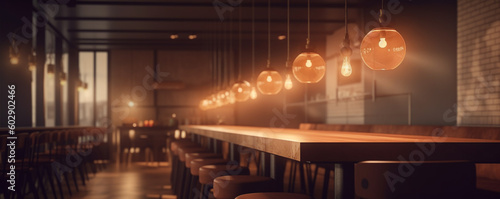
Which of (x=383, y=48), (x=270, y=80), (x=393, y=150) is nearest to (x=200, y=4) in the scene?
(x=270, y=80)

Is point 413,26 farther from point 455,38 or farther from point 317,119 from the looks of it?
point 317,119

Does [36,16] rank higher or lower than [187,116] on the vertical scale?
higher

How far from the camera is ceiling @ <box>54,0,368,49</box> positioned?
8.35 meters

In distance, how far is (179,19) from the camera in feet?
31.5

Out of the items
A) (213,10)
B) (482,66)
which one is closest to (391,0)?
(482,66)

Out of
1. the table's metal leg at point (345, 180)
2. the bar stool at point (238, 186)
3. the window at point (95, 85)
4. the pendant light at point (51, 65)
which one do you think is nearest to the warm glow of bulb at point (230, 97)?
the bar stool at point (238, 186)

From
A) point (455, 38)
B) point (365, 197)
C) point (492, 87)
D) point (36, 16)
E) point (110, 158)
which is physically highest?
point (36, 16)

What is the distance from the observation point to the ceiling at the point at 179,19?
8.35 meters

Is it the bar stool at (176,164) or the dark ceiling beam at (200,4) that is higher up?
the dark ceiling beam at (200,4)

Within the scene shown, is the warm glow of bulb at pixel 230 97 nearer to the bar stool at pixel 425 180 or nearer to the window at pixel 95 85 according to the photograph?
the bar stool at pixel 425 180

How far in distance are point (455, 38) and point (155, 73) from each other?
8634 mm

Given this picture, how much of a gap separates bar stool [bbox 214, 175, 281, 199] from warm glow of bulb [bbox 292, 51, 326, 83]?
1004mm

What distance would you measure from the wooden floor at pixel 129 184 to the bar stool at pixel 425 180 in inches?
196

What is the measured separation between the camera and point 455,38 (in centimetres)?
650
